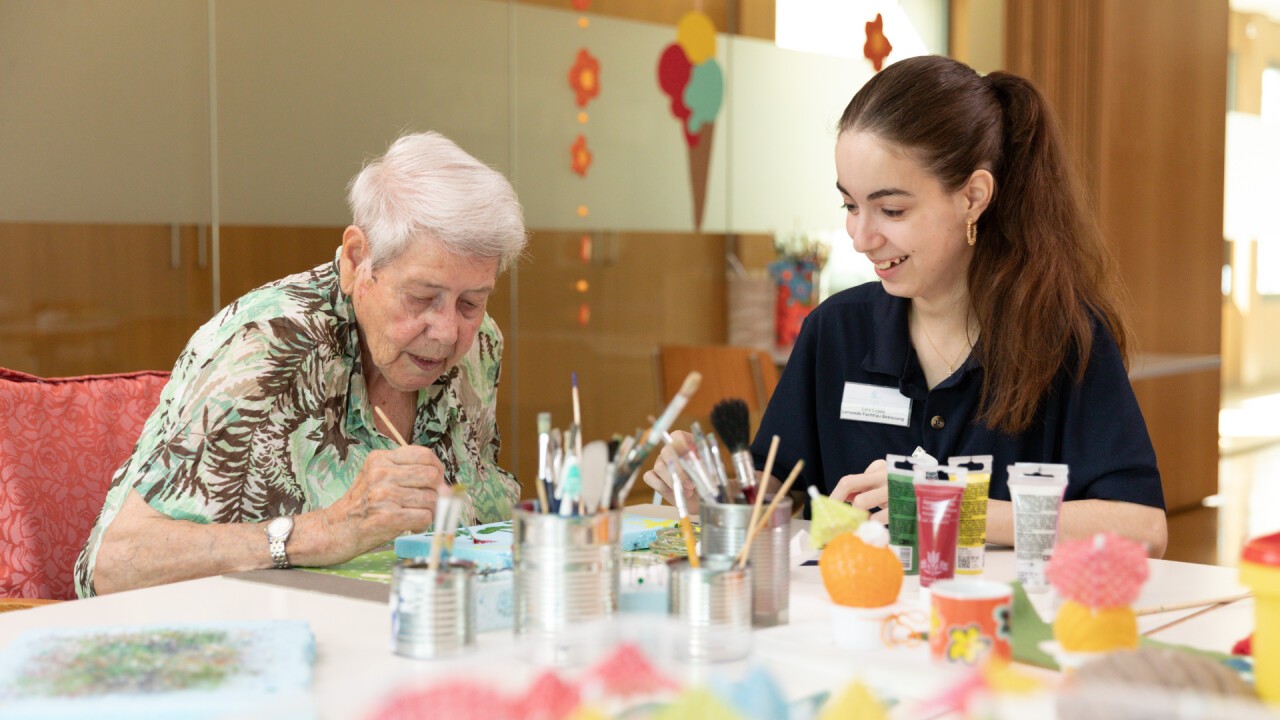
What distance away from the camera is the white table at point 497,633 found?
0.96 m

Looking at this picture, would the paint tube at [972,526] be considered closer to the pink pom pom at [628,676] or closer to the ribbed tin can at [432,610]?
the ribbed tin can at [432,610]

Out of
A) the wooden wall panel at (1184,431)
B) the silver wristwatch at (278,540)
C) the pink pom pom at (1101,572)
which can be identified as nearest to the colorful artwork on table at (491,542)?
the silver wristwatch at (278,540)

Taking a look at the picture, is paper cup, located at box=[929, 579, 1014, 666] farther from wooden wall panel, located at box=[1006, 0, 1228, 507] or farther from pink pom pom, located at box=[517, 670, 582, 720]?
wooden wall panel, located at box=[1006, 0, 1228, 507]

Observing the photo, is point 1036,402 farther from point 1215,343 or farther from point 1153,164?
point 1215,343

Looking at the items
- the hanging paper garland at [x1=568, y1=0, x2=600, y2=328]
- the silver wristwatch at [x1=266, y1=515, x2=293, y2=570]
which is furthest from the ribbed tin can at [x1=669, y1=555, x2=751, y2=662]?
the hanging paper garland at [x1=568, y1=0, x2=600, y2=328]

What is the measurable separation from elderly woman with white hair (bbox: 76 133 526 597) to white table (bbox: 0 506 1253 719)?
0.14 metres

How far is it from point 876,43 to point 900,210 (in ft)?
13.8

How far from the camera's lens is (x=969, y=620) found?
118 cm

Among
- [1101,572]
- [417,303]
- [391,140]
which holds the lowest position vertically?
[1101,572]

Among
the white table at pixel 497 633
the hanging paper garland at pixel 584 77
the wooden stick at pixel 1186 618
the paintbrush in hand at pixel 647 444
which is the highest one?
the hanging paper garland at pixel 584 77

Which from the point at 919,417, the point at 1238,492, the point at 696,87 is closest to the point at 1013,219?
the point at 919,417

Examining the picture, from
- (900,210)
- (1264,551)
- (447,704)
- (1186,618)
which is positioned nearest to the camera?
(447,704)

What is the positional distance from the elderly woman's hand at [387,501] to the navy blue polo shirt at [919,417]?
28.3 inches

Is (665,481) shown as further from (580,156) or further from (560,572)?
(580,156)
